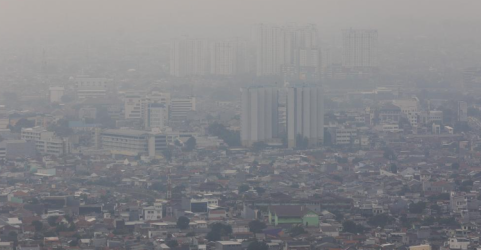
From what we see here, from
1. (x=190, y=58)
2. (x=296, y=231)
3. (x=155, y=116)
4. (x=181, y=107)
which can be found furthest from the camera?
(x=190, y=58)

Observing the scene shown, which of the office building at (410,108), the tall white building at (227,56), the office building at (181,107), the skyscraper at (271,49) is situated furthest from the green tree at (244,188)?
the tall white building at (227,56)

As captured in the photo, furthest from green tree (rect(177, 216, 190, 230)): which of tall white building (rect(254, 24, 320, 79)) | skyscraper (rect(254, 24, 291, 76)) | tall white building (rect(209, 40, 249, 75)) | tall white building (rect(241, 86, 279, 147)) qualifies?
tall white building (rect(209, 40, 249, 75))

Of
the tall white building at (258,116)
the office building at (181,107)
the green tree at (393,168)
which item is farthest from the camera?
the office building at (181,107)

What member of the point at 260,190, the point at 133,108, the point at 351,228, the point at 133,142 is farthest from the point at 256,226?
the point at 133,108

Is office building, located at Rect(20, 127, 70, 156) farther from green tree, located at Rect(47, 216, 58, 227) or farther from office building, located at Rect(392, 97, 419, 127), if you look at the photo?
green tree, located at Rect(47, 216, 58, 227)

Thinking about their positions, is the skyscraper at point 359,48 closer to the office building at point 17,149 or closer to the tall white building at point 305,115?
the tall white building at point 305,115

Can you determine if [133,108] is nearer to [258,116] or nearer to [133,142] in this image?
[258,116]
